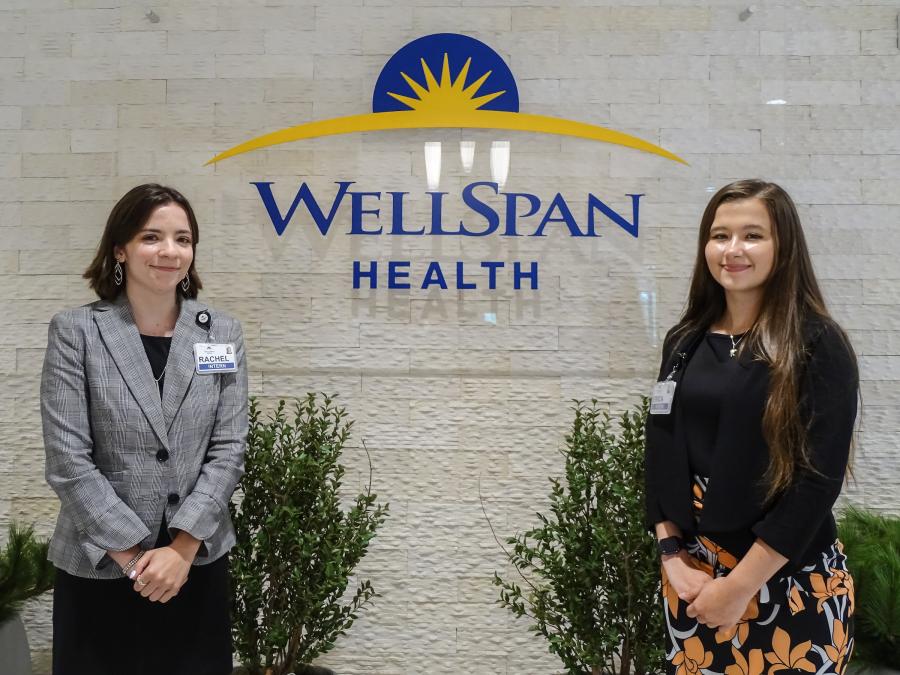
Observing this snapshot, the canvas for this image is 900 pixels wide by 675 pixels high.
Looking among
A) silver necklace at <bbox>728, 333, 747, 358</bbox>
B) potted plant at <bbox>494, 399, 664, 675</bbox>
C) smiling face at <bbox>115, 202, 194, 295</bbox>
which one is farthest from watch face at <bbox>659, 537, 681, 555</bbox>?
smiling face at <bbox>115, 202, 194, 295</bbox>

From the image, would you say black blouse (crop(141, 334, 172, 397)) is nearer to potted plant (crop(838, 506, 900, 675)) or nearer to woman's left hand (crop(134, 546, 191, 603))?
woman's left hand (crop(134, 546, 191, 603))

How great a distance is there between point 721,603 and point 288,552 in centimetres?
152

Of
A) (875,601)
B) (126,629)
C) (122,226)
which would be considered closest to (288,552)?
(126,629)

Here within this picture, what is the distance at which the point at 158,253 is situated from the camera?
1.95m

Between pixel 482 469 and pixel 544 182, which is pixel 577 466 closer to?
pixel 482 469

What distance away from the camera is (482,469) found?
3.22 m

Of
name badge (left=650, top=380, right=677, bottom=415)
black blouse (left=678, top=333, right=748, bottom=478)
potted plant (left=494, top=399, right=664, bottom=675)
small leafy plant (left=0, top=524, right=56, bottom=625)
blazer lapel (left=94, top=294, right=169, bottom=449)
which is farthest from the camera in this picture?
small leafy plant (left=0, top=524, right=56, bottom=625)

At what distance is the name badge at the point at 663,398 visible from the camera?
1.76 meters

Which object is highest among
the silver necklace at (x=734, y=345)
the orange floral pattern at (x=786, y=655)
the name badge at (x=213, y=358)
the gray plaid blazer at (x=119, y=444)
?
the silver necklace at (x=734, y=345)

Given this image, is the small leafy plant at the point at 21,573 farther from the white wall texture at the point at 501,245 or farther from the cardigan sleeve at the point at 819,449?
the cardigan sleeve at the point at 819,449

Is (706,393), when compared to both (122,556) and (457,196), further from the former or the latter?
(457,196)

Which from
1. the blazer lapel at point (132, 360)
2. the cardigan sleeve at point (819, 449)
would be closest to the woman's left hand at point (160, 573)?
the blazer lapel at point (132, 360)

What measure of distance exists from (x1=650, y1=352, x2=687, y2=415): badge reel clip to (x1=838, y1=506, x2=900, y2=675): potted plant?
1.20 metres

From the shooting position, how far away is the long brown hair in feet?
5.05
